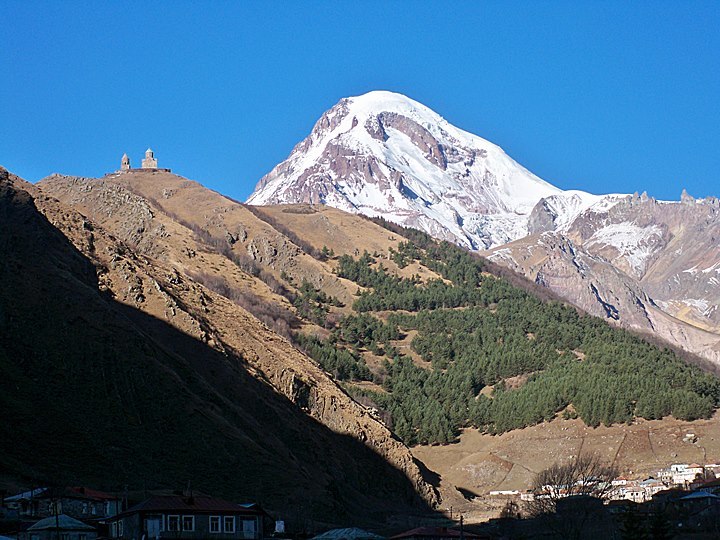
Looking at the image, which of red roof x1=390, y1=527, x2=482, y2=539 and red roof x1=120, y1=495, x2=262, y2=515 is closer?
red roof x1=120, y1=495, x2=262, y2=515

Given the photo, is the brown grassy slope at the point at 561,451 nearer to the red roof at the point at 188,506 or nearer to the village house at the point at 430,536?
the village house at the point at 430,536

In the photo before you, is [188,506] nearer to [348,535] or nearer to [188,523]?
[188,523]

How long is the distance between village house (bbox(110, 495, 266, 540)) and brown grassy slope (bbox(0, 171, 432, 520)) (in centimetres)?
2332

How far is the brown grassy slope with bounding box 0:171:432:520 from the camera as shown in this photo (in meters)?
104

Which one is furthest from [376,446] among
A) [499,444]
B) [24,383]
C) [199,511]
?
[199,511]

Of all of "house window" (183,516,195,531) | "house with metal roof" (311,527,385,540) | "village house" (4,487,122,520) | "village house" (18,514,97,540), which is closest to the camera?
"village house" (18,514,97,540)

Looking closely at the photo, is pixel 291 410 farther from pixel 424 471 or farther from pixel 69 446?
pixel 69 446

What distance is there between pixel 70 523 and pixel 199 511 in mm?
6919

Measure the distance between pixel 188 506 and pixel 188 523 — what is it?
1024 mm

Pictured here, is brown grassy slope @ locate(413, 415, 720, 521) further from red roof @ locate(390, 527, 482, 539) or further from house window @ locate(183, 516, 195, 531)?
house window @ locate(183, 516, 195, 531)

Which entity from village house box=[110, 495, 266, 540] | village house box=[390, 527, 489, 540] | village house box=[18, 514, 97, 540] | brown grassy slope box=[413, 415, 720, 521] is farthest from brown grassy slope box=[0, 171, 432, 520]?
village house box=[390, 527, 489, 540]

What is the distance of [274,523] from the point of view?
92312mm

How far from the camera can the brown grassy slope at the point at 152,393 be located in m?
104

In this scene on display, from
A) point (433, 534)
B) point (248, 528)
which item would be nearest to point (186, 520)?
point (248, 528)
